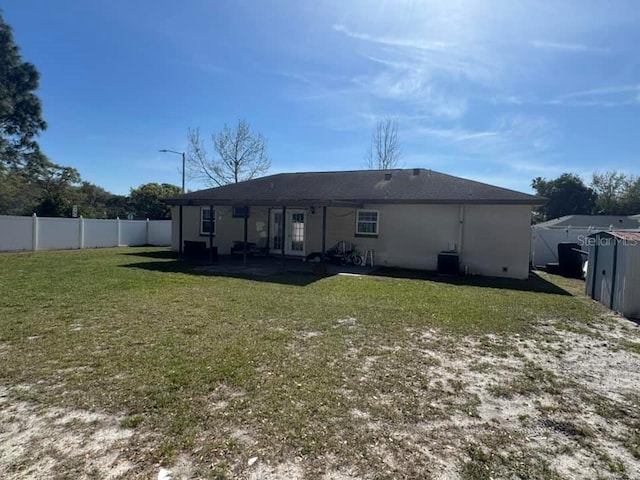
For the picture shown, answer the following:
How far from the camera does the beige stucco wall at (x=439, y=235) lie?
1179 cm

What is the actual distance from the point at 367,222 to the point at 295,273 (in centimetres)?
400

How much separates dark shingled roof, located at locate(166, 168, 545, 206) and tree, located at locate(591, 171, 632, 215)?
39.0 m

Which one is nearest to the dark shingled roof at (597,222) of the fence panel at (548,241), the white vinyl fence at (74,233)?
the fence panel at (548,241)

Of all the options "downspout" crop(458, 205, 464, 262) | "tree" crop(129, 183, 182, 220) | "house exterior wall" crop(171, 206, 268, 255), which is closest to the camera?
"downspout" crop(458, 205, 464, 262)

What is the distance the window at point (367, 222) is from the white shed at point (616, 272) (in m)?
6.75

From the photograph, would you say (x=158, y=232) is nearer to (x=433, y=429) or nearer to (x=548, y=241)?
(x=548, y=241)

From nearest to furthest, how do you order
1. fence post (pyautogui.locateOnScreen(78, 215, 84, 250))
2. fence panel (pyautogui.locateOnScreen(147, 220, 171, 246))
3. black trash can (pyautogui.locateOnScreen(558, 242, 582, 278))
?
black trash can (pyautogui.locateOnScreen(558, 242, 582, 278)) < fence post (pyautogui.locateOnScreen(78, 215, 84, 250)) < fence panel (pyautogui.locateOnScreen(147, 220, 171, 246))

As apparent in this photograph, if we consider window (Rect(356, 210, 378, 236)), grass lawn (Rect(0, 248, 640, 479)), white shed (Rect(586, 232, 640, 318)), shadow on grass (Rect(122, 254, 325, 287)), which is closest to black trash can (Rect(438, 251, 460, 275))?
window (Rect(356, 210, 378, 236))

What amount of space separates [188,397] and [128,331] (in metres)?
2.46

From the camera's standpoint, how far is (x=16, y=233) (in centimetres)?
1612

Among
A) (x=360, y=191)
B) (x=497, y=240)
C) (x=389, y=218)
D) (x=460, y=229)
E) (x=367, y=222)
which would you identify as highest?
(x=360, y=191)

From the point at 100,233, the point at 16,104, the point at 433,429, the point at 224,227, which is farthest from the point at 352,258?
the point at 16,104

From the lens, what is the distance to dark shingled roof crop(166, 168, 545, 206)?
12.1 metres

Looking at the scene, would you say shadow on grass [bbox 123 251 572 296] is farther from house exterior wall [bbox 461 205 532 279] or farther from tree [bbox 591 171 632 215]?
tree [bbox 591 171 632 215]
